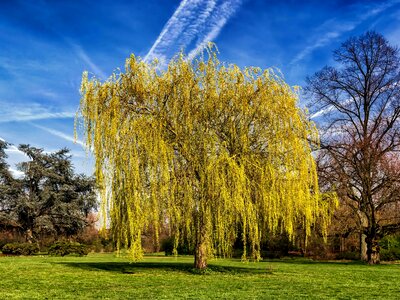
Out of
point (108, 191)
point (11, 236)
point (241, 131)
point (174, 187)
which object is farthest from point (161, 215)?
point (11, 236)

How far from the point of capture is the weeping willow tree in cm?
1311

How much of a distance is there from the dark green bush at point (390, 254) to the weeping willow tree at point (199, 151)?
16.6 m

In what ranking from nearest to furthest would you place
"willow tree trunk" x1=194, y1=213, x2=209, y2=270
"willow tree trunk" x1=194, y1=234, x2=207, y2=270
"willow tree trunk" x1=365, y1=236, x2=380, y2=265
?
"willow tree trunk" x1=194, y1=213, x2=209, y2=270
"willow tree trunk" x1=194, y1=234, x2=207, y2=270
"willow tree trunk" x1=365, y1=236, x2=380, y2=265

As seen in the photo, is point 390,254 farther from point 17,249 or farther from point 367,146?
point 17,249

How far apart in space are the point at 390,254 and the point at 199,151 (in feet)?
66.7

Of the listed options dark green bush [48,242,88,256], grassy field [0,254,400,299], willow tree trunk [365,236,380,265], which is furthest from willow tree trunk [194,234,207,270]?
dark green bush [48,242,88,256]

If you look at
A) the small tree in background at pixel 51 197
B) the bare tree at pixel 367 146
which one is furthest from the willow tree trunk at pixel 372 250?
the small tree in background at pixel 51 197

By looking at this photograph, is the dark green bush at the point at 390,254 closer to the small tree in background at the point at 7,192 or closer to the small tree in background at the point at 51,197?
the small tree in background at the point at 51,197

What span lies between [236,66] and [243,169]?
152 inches

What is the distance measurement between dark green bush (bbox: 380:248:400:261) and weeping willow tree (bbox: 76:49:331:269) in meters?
16.6

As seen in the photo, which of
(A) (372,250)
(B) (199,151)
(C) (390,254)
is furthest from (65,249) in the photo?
(C) (390,254)

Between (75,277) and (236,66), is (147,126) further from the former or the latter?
(75,277)

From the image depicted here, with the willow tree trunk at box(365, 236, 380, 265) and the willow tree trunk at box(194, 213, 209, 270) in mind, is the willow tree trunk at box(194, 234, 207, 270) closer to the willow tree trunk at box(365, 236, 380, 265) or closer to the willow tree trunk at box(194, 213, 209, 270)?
the willow tree trunk at box(194, 213, 209, 270)

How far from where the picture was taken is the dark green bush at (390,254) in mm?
28125
